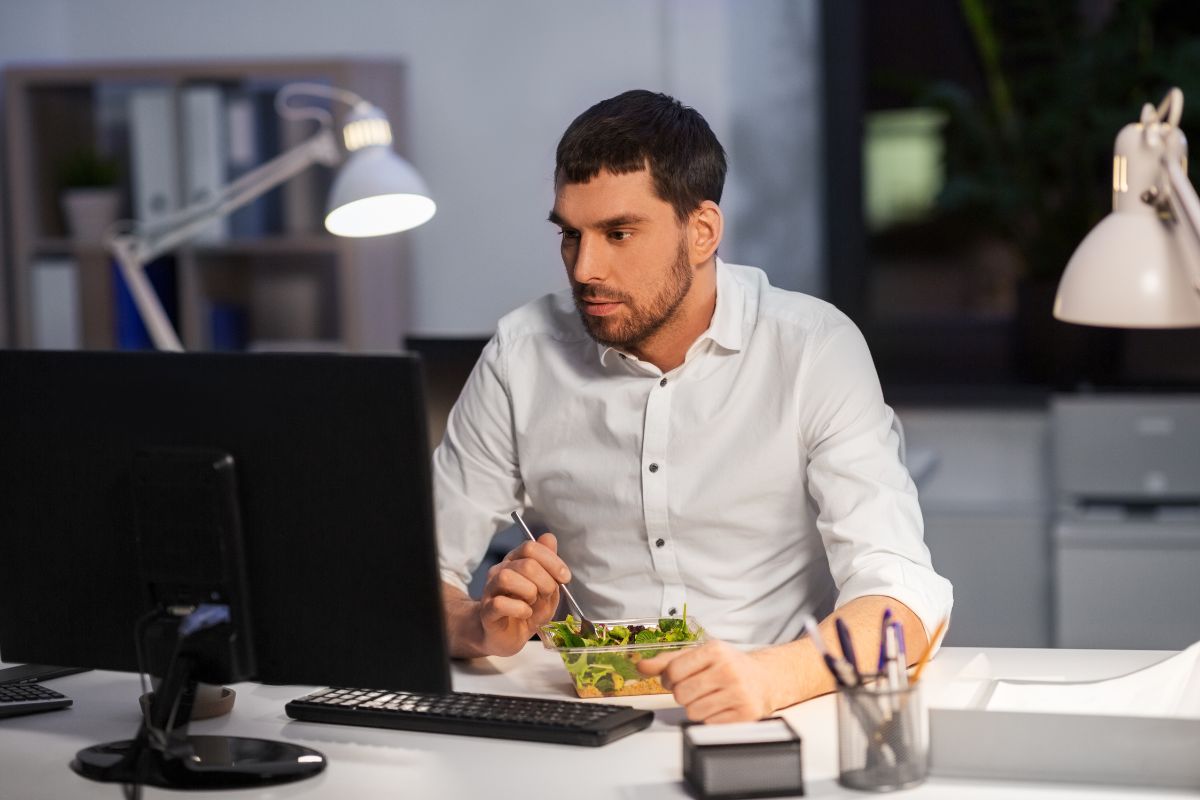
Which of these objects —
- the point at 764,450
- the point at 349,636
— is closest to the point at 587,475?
the point at 764,450

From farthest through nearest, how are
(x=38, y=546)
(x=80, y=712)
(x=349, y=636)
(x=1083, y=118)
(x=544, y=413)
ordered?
1. (x=1083, y=118)
2. (x=544, y=413)
3. (x=80, y=712)
4. (x=38, y=546)
5. (x=349, y=636)

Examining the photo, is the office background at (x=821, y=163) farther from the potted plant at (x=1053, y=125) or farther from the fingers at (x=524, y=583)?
the fingers at (x=524, y=583)

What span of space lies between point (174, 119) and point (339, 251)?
1.78 feet

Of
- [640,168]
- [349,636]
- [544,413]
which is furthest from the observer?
[544,413]

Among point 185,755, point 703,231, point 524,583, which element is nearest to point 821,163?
point 703,231

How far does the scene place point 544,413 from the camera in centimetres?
193

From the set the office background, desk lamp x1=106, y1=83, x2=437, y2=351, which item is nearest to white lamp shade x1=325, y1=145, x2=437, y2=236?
desk lamp x1=106, y1=83, x2=437, y2=351

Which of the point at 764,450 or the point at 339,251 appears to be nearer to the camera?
the point at 764,450

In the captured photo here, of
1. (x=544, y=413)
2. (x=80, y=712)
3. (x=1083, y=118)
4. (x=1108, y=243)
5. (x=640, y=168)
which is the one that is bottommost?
(x=80, y=712)

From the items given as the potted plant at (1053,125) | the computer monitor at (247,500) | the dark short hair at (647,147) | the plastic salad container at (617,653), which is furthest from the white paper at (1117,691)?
the potted plant at (1053,125)

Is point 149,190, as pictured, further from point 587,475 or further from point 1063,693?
point 1063,693

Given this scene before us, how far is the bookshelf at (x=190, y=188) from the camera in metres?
3.65

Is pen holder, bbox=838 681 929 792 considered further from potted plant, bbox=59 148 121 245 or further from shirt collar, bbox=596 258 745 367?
potted plant, bbox=59 148 121 245

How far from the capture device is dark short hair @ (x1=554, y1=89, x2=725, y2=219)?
177cm
